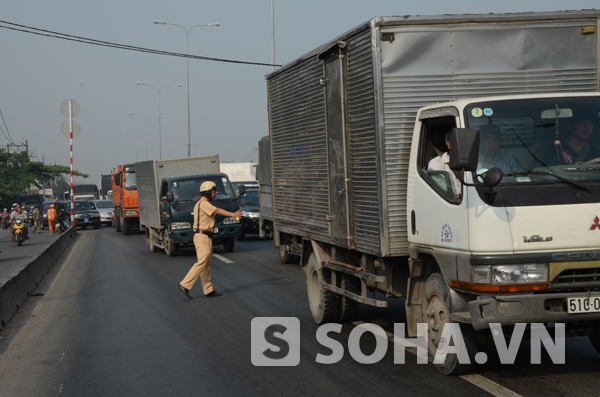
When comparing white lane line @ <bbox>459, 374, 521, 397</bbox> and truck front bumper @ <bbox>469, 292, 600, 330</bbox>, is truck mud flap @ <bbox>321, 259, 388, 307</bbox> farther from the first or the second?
truck front bumper @ <bbox>469, 292, 600, 330</bbox>

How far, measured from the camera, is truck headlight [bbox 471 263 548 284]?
4.95 metres

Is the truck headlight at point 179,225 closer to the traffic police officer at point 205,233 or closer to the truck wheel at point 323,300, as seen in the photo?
the traffic police officer at point 205,233

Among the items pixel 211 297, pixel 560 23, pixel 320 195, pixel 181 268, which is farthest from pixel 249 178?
pixel 560 23

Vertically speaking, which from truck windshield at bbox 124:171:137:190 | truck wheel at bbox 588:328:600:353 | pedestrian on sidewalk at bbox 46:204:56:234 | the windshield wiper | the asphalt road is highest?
truck windshield at bbox 124:171:137:190

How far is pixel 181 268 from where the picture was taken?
1611cm

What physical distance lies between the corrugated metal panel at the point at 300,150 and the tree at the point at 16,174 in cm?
6426

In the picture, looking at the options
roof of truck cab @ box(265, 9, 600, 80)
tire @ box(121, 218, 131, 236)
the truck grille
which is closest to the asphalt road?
the truck grille

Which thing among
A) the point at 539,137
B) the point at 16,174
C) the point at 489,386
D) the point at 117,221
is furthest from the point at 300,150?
the point at 16,174

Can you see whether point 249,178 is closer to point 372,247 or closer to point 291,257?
point 291,257

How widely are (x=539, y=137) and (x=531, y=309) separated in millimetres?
1313

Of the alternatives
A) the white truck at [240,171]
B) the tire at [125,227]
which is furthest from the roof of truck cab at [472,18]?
the tire at [125,227]

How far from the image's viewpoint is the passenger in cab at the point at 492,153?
5277 mm

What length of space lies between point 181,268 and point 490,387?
11.5 meters

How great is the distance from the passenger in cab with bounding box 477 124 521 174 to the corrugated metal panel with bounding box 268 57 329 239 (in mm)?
2614
